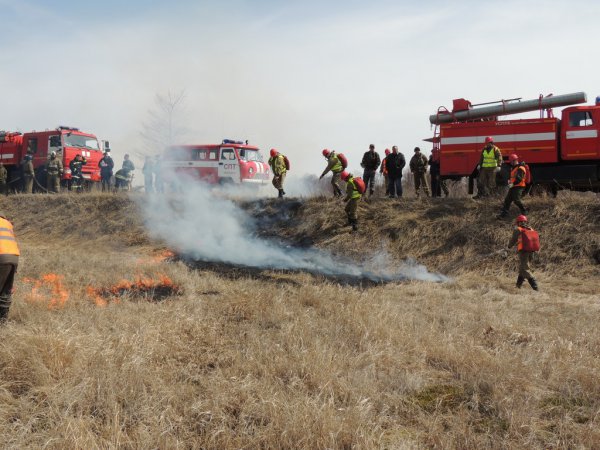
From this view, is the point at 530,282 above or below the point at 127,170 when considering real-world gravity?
below

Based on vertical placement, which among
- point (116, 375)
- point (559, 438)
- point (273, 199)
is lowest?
point (559, 438)

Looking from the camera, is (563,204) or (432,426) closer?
(432,426)

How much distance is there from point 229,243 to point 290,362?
885 centimetres

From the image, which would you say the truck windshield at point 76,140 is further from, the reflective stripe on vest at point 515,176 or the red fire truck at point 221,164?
the reflective stripe on vest at point 515,176

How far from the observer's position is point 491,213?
1173 centimetres

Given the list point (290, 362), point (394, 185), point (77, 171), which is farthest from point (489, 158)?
point (77, 171)

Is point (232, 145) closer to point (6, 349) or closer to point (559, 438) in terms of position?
point (6, 349)

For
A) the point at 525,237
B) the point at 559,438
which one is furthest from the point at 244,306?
the point at 525,237

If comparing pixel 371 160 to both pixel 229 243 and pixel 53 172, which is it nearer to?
pixel 229 243

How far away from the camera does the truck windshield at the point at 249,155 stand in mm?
19125

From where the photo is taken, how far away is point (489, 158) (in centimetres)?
1184

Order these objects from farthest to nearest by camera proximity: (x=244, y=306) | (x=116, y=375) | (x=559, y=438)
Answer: (x=244, y=306)
(x=116, y=375)
(x=559, y=438)

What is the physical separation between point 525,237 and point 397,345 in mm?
5171

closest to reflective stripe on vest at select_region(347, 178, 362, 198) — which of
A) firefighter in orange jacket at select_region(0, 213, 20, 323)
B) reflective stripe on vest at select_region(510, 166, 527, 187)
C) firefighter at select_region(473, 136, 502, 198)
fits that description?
firefighter at select_region(473, 136, 502, 198)
